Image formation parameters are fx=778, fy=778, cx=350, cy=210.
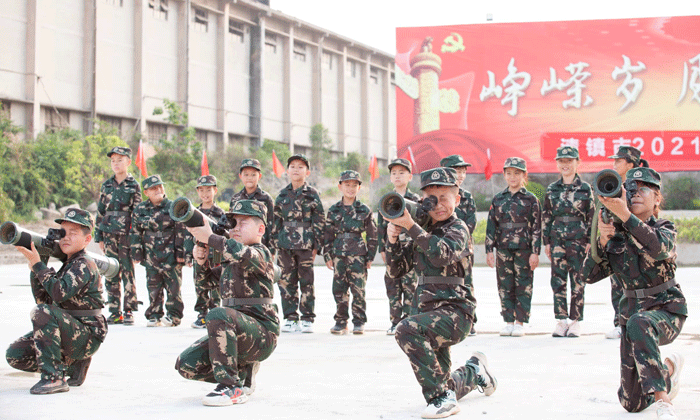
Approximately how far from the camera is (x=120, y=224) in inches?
360

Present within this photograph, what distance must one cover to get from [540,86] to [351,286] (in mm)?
19365

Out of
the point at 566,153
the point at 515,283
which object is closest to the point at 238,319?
the point at 515,283

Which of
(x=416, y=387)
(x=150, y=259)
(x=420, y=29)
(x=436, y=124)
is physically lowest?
(x=416, y=387)

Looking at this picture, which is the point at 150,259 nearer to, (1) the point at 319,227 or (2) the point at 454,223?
(1) the point at 319,227

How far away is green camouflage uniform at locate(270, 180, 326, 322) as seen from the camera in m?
8.54

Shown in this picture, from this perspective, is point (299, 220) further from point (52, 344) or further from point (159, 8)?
point (159, 8)

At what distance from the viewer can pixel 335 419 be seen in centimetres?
432

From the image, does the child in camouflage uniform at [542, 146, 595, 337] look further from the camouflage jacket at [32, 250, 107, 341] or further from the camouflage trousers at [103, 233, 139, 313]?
the camouflage trousers at [103, 233, 139, 313]

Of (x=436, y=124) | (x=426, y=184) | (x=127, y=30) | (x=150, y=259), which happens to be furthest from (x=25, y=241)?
(x=127, y=30)

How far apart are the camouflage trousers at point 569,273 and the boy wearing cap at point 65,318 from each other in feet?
15.1

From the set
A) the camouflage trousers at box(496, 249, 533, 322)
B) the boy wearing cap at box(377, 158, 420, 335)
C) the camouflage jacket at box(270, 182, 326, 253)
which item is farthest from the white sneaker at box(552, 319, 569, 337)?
the camouflage jacket at box(270, 182, 326, 253)

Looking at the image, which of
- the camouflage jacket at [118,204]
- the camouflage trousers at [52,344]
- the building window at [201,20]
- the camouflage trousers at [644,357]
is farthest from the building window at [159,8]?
the camouflage trousers at [644,357]

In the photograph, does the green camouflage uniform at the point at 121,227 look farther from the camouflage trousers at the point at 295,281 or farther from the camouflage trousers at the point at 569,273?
the camouflage trousers at the point at 569,273

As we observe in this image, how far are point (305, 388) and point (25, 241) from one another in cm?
209
